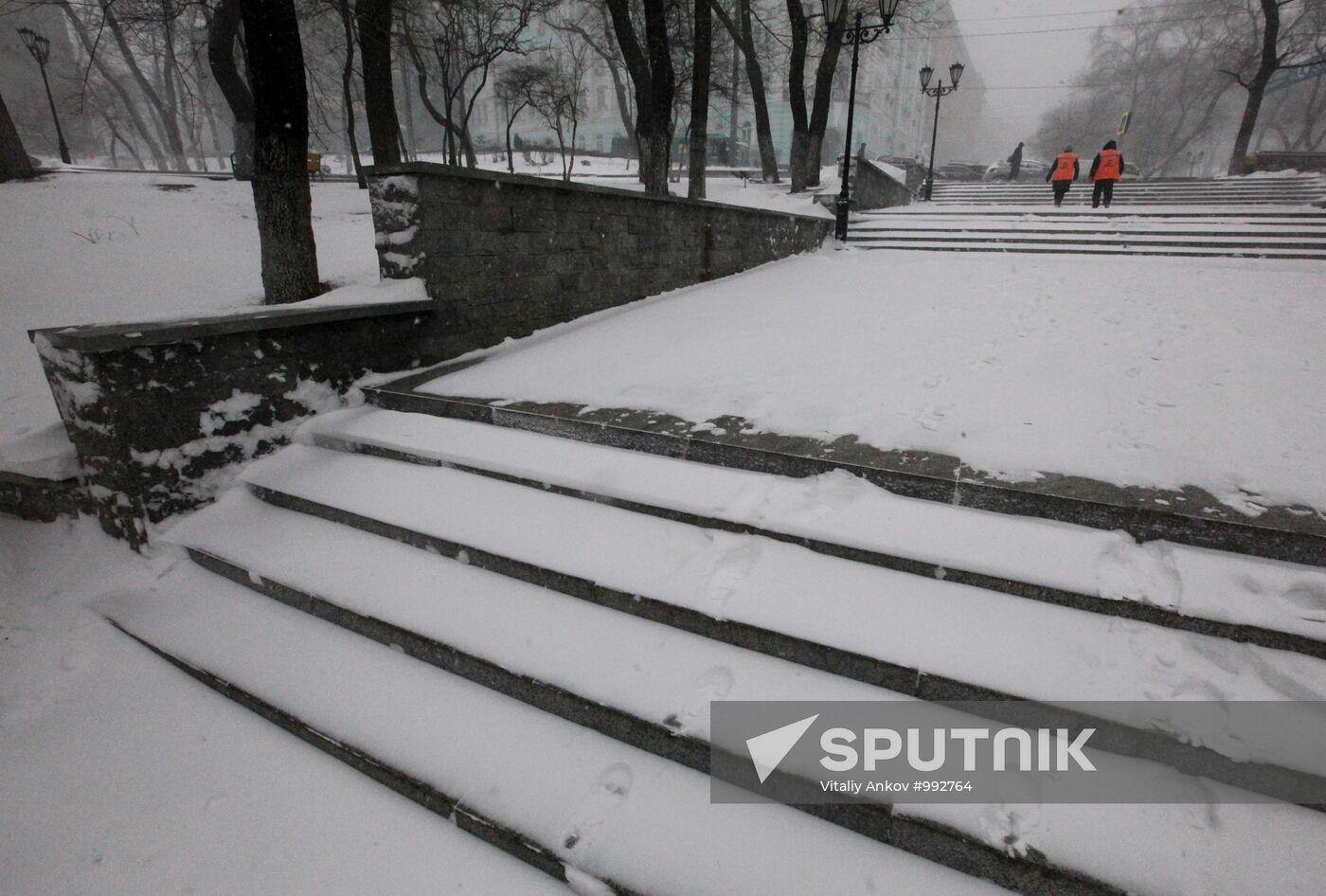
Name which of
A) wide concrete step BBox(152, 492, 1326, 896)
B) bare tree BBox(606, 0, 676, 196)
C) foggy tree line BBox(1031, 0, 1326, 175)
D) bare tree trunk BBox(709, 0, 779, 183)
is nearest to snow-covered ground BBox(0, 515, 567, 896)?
wide concrete step BBox(152, 492, 1326, 896)

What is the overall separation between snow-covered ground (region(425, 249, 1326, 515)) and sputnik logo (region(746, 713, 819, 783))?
1407 millimetres

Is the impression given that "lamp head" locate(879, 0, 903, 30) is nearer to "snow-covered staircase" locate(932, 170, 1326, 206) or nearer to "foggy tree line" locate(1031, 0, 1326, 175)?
"snow-covered staircase" locate(932, 170, 1326, 206)

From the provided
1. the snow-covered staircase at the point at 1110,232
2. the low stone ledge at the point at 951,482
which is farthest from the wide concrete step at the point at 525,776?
the snow-covered staircase at the point at 1110,232

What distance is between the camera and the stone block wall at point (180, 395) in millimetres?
2928

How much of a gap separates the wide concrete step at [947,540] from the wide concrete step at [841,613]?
54mm

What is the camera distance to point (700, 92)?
1235 centimetres

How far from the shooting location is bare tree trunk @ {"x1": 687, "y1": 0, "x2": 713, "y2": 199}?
38.4 feet

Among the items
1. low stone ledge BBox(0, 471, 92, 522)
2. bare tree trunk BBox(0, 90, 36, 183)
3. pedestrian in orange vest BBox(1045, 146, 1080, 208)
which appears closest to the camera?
low stone ledge BBox(0, 471, 92, 522)

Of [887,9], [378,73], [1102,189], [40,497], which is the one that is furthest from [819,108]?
[40,497]

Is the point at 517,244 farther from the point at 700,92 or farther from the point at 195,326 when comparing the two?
the point at 700,92

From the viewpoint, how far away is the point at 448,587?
2.56 m

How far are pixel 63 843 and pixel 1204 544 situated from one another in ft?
13.4

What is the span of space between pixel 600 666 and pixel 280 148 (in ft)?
17.5

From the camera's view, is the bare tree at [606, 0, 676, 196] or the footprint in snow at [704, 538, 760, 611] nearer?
the footprint in snow at [704, 538, 760, 611]
